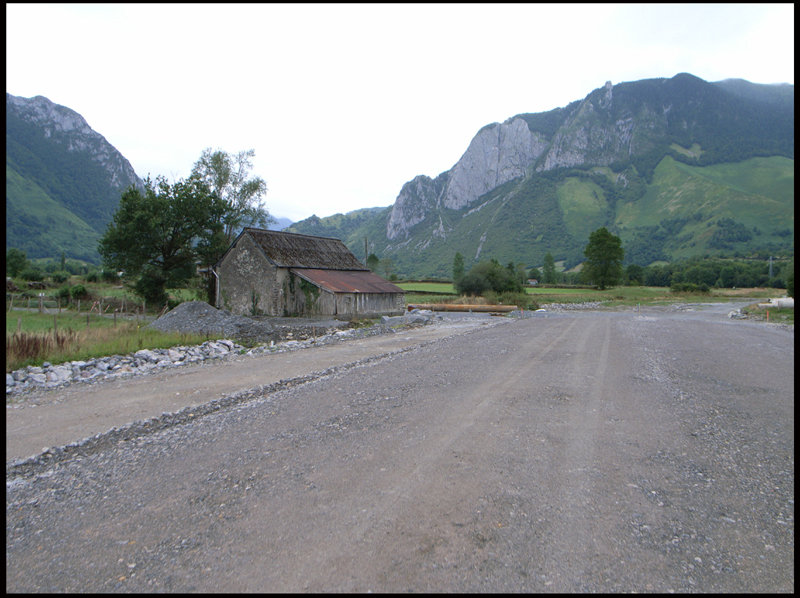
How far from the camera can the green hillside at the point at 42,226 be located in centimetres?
12694

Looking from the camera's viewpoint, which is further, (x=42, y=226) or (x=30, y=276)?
(x=42, y=226)

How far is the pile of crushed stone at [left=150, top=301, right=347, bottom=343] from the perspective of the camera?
20875 millimetres

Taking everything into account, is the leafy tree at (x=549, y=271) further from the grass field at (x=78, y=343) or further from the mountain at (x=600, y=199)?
the grass field at (x=78, y=343)

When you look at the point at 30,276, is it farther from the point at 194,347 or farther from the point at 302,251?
the point at 194,347

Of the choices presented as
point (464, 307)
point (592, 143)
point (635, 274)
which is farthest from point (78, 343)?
point (592, 143)

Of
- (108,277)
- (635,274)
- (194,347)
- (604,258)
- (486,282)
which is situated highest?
(604,258)

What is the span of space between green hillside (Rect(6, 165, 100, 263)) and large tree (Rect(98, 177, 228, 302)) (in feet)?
332

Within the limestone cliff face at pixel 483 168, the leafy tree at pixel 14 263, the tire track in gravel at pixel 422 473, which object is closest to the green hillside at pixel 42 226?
the leafy tree at pixel 14 263

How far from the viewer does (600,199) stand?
17000cm

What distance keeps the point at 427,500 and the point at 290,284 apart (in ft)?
93.3

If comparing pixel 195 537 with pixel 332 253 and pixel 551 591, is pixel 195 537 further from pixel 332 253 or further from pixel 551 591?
pixel 332 253

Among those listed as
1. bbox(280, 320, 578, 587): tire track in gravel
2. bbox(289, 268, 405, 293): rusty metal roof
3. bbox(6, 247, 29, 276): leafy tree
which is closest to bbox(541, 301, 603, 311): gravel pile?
bbox(289, 268, 405, 293): rusty metal roof

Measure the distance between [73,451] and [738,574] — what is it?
7.35 m

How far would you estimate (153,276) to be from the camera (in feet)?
114
